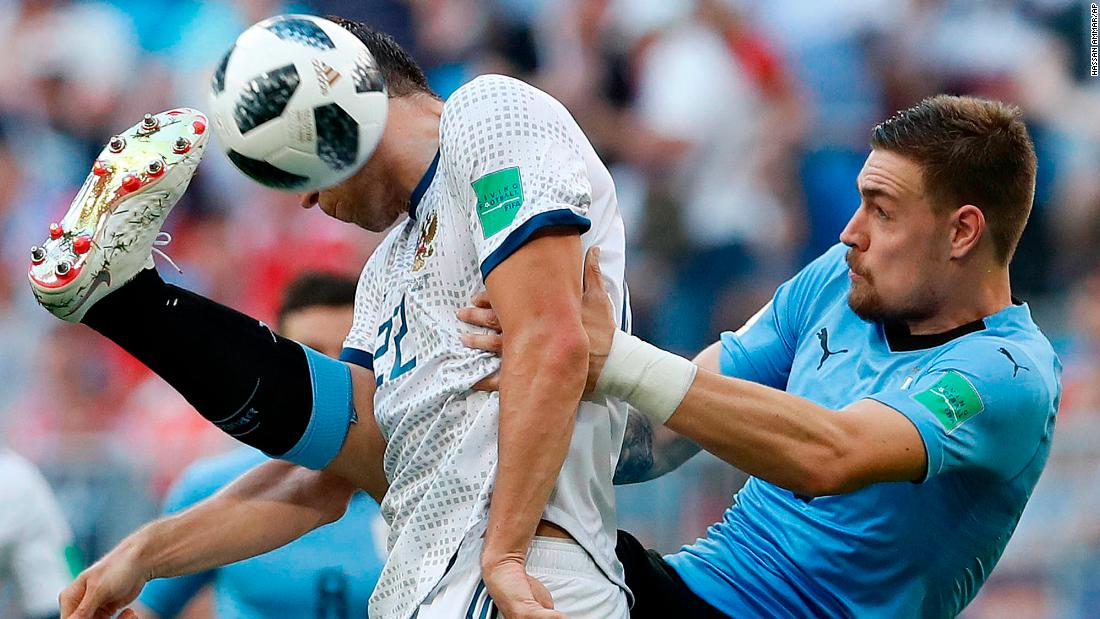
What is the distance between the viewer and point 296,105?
9.53 ft

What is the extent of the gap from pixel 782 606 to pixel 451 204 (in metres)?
1.28

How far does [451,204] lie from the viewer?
303cm

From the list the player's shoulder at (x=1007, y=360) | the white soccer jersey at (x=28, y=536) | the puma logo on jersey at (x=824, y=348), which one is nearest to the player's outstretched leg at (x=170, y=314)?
the puma logo on jersey at (x=824, y=348)

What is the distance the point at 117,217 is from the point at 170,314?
24 centimetres

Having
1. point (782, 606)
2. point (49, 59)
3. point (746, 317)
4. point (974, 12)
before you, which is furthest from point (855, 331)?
point (49, 59)

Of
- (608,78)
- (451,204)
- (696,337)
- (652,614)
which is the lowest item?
(696,337)

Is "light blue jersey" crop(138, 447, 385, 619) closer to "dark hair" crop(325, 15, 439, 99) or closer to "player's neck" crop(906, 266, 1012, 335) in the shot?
"dark hair" crop(325, 15, 439, 99)

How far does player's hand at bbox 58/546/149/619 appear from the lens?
3.41 metres

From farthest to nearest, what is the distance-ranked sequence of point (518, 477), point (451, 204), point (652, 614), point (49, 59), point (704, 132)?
point (49, 59) → point (704, 132) → point (652, 614) → point (451, 204) → point (518, 477)

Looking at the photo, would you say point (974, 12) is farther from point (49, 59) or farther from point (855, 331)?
point (49, 59)

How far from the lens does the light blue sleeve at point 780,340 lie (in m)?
3.89

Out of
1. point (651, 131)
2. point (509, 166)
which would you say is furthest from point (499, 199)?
point (651, 131)

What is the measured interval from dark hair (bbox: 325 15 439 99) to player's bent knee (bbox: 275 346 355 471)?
629 millimetres

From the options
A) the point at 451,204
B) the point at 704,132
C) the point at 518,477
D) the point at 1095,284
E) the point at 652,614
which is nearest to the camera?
the point at 518,477
